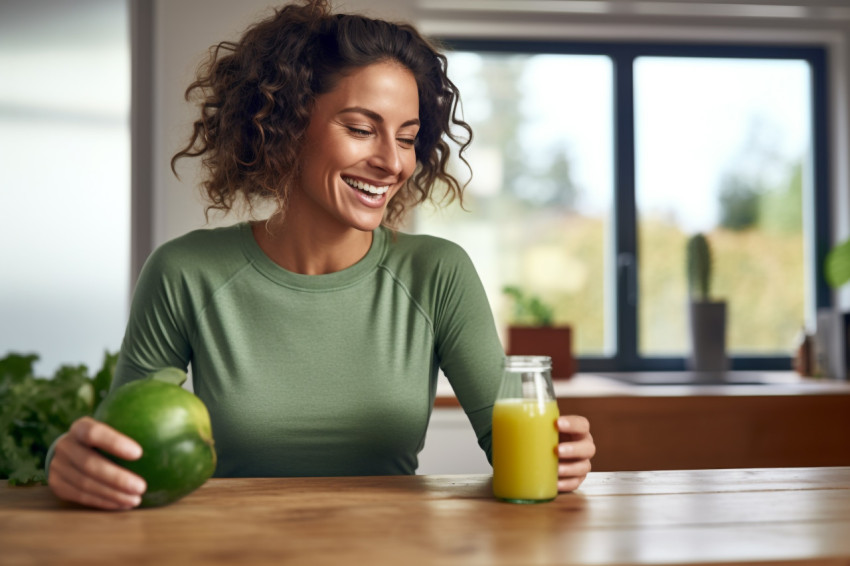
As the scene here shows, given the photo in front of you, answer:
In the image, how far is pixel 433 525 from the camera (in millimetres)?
854

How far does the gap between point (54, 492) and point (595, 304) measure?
2.55 metres

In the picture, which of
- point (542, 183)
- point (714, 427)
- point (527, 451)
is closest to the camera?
point (527, 451)

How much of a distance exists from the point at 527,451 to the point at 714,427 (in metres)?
1.77

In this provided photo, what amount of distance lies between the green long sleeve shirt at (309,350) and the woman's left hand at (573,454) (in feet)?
0.89

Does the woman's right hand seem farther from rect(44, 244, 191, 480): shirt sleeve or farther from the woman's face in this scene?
the woman's face

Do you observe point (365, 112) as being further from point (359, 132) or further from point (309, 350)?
point (309, 350)

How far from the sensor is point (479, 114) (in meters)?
3.22

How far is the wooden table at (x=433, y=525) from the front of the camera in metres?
0.75

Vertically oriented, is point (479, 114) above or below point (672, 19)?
below

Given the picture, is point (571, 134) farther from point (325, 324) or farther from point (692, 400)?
point (325, 324)

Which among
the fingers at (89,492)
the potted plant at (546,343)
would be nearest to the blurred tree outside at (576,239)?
the potted plant at (546,343)

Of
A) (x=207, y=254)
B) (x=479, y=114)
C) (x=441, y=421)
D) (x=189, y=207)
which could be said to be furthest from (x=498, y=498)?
(x=479, y=114)

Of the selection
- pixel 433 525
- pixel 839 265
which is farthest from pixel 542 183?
pixel 433 525

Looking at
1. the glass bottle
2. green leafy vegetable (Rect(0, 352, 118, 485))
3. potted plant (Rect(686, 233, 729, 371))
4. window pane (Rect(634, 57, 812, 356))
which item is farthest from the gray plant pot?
the glass bottle
